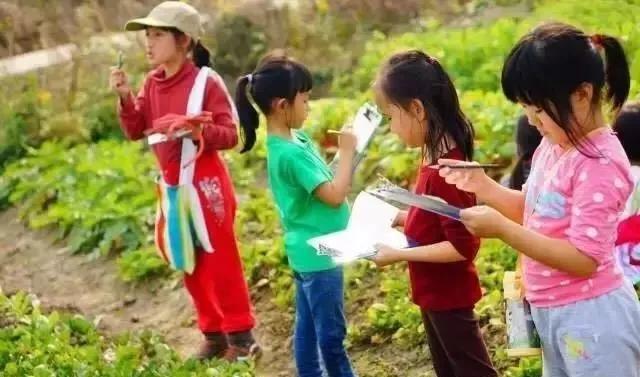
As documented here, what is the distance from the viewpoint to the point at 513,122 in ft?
21.5

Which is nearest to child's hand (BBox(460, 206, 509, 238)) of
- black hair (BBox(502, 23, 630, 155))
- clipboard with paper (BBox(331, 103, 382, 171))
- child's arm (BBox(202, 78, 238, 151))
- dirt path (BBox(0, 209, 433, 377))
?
black hair (BBox(502, 23, 630, 155))

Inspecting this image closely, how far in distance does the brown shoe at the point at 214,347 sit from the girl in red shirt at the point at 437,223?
1.82 metres

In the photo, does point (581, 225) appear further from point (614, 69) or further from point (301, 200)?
point (301, 200)

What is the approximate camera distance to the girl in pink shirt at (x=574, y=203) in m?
2.78

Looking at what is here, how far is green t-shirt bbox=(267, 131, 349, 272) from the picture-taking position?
13.5 feet

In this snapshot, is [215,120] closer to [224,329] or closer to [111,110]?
[224,329]

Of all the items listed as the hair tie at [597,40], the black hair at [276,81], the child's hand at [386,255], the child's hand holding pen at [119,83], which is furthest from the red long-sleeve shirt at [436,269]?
the child's hand holding pen at [119,83]

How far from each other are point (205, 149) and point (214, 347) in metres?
1.01

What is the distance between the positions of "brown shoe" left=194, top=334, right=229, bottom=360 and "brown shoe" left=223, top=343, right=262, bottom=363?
37 millimetres

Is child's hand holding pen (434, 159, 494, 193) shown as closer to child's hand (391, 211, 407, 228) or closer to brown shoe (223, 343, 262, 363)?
child's hand (391, 211, 407, 228)

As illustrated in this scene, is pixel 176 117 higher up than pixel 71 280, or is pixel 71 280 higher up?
pixel 176 117

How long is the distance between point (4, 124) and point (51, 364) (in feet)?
15.6

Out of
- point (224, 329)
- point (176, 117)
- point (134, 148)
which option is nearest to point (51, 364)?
point (224, 329)

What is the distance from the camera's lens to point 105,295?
6.64 metres
